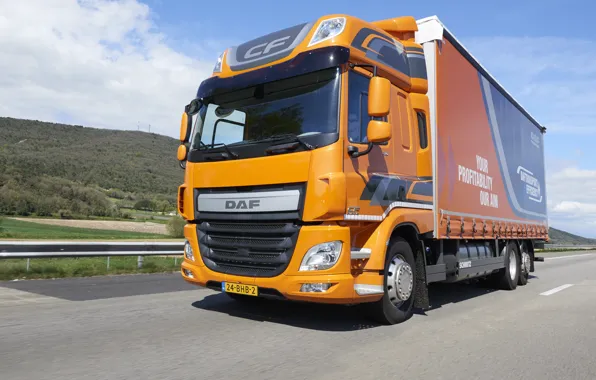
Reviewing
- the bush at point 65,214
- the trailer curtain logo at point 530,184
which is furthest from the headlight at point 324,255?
the bush at point 65,214

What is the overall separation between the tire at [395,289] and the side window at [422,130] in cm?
133

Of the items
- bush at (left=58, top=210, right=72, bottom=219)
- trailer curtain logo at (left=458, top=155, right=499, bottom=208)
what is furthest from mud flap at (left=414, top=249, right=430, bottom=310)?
bush at (left=58, top=210, right=72, bottom=219)

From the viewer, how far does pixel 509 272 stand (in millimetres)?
9805

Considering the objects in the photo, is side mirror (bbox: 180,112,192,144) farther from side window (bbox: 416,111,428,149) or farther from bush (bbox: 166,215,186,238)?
bush (bbox: 166,215,186,238)

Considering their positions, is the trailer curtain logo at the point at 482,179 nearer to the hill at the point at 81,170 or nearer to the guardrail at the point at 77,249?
the guardrail at the point at 77,249

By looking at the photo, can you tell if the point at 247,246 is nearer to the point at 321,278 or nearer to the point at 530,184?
the point at 321,278

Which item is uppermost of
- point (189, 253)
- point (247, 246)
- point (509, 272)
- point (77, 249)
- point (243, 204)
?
point (243, 204)

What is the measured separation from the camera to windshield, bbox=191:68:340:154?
5027 millimetres

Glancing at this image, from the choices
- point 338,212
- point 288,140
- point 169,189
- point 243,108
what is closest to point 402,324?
point 338,212

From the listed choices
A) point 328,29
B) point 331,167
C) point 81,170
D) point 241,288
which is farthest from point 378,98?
point 81,170

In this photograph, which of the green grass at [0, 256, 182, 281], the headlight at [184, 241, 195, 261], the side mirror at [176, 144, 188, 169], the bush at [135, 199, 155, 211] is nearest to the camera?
the headlight at [184, 241, 195, 261]

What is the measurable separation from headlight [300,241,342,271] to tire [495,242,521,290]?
6153 mm

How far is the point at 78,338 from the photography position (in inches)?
179

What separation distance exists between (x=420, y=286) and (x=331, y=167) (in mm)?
2302
